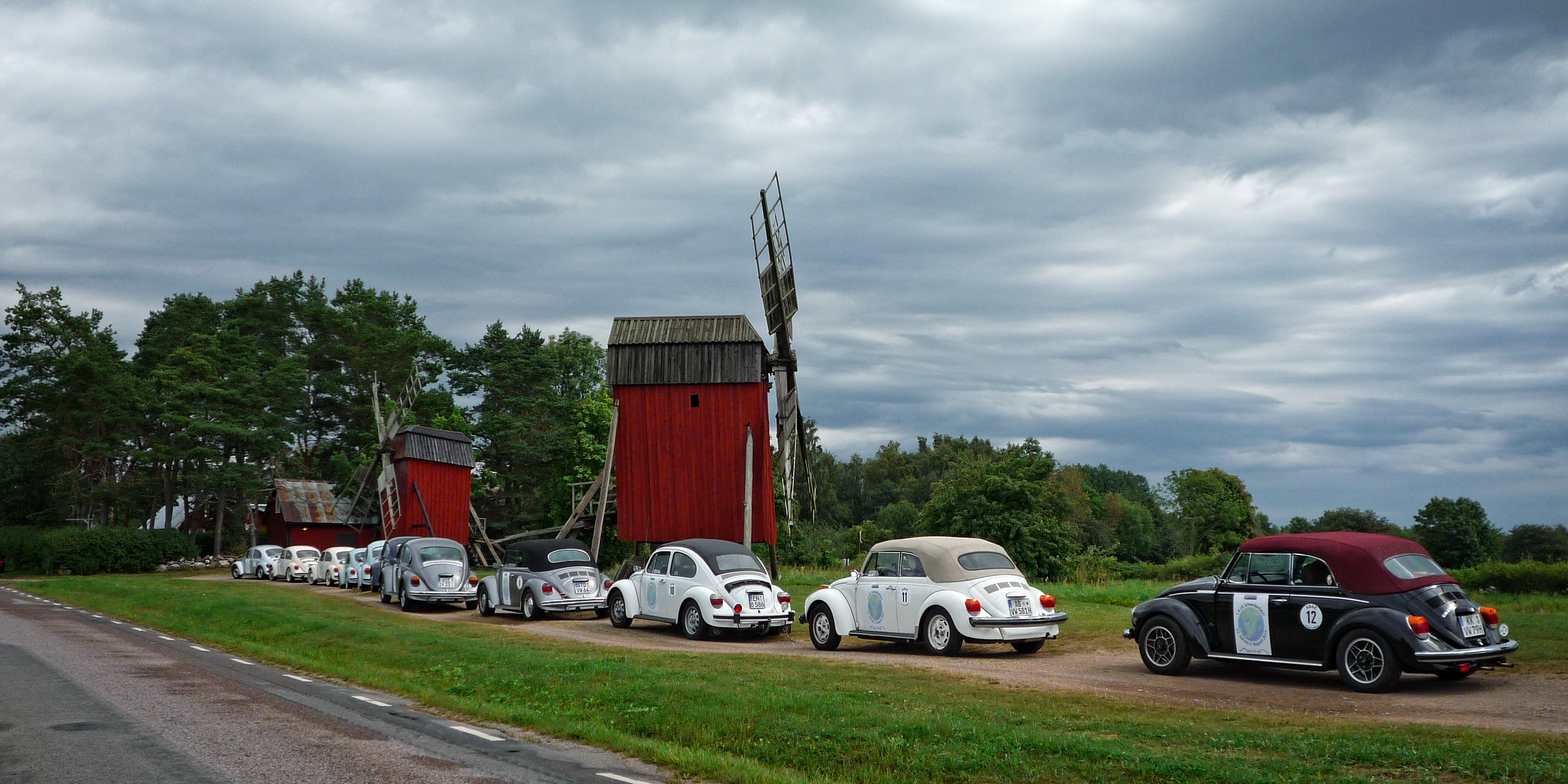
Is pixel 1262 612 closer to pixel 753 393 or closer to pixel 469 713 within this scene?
pixel 469 713

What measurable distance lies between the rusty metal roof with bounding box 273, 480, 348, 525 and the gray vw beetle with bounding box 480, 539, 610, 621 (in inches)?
1498

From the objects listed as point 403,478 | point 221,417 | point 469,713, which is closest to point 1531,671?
point 469,713

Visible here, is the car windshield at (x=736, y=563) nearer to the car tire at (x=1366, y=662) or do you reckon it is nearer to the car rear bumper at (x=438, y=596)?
the car rear bumper at (x=438, y=596)

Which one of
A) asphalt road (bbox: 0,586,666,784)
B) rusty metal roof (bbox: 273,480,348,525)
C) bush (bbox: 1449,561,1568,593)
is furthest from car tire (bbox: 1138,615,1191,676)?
rusty metal roof (bbox: 273,480,348,525)

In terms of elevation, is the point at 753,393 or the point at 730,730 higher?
the point at 753,393

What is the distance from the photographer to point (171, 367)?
60.3 meters

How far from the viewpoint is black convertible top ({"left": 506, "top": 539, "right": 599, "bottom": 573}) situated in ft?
74.4

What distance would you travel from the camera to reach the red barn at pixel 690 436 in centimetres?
2997

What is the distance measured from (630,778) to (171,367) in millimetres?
64054

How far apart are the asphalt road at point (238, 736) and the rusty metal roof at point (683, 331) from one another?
710 inches

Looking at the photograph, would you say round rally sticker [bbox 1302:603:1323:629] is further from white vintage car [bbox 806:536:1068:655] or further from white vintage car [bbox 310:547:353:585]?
white vintage car [bbox 310:547:353:585]

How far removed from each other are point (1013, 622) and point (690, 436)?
16.5 meters

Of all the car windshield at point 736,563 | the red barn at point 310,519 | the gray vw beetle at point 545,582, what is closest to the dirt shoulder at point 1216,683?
the car windshield at point 736,563

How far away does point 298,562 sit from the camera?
42031mm
